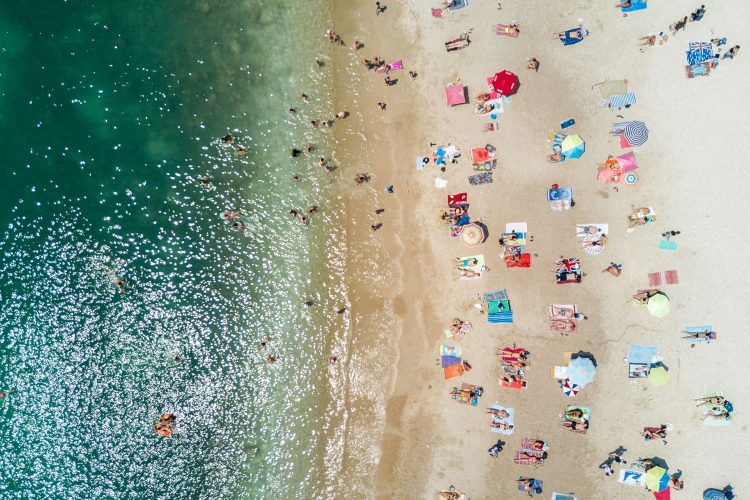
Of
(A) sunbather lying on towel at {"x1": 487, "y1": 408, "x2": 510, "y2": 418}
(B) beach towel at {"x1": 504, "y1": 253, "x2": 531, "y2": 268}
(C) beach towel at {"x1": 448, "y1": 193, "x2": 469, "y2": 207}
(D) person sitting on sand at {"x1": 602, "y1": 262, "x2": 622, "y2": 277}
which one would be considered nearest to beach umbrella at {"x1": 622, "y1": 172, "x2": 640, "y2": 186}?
(D) person sitting on sand at {"x1": 602, "y1": 262, "x2": 622, "y2": 277}

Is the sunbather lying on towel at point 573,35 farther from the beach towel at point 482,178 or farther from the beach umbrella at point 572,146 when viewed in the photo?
the beach towel at point 482,178

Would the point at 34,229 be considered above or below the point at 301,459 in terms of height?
above

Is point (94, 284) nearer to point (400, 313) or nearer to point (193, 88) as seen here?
point (193, 88)

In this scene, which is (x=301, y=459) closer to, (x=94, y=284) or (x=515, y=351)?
(x=515, y=351)

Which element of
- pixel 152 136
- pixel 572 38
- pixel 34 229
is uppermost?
pixel 572 38

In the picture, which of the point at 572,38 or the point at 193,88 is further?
the point at 193,88

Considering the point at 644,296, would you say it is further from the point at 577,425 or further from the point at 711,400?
the point at 577,425

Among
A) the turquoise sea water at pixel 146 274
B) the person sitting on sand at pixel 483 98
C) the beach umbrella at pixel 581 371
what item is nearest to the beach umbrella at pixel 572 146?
the person sitting on sand at pixel 483 98

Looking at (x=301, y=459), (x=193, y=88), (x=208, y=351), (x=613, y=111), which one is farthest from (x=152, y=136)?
(x=613, y=111)
